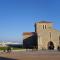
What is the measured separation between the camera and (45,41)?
7362cm

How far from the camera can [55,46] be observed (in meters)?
72.5

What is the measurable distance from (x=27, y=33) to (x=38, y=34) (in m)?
12.8

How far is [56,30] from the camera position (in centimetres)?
7406

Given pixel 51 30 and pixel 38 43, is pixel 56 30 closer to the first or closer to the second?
pixel 51 30

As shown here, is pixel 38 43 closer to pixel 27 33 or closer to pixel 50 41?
pixel 50 41

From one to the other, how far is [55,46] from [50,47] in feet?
6.14

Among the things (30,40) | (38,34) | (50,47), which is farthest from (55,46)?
(30,40)

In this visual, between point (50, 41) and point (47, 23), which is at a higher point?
point (47, 23)

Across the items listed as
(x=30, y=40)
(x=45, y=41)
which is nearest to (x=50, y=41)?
(x=45, y=41)

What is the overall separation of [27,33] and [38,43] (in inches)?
588

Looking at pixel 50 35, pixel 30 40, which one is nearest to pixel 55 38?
pixel 50 35

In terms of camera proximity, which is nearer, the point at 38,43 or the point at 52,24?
the point at 38,43

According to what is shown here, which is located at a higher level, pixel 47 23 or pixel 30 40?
pixel 47 23

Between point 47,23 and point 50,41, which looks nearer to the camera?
point 50,41
